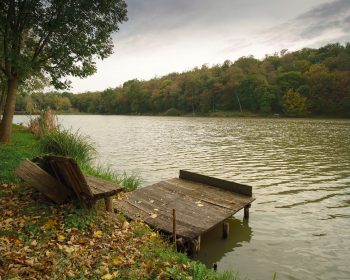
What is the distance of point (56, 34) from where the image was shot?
16.2 meters

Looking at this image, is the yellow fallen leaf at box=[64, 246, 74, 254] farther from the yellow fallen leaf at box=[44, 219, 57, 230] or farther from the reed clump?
the reed clump

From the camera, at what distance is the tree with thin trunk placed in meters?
15.0

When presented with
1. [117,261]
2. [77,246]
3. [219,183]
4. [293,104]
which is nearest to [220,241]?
[219,183]

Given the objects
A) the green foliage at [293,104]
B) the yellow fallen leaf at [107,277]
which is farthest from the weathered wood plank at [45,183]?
the green foliage at [293,104]

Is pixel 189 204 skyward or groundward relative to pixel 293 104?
groundward

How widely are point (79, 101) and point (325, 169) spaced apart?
529 feet

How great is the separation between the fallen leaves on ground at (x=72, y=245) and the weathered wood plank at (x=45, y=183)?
247mm

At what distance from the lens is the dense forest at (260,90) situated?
76562 mm

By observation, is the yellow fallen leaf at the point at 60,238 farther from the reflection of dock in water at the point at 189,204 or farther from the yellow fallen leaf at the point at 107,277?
the reflection of dock in water at the point at 189,204

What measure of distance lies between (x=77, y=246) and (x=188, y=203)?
4.10 metres

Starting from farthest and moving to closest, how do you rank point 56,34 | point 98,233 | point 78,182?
point 56,34 → point 78,182 → point 98,233

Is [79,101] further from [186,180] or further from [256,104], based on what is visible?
[186,180]

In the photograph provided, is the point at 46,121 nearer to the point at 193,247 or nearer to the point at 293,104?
the point at 193,247

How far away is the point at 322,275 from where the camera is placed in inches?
247
